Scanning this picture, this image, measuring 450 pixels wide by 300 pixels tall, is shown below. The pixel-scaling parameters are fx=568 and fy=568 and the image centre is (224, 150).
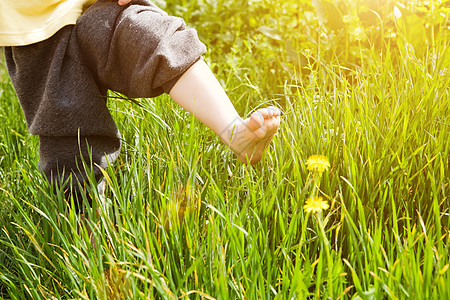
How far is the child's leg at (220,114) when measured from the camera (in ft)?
4.72

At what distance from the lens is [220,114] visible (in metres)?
1.47

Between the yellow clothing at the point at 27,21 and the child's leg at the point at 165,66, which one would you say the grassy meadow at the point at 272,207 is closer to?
the child's leg at the point at 165,66

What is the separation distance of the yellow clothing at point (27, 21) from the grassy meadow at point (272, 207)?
0.28 meters

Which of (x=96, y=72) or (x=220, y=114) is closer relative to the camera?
(x=220, y=114)

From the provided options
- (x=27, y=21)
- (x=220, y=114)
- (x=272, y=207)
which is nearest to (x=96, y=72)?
(x=27, y=21)

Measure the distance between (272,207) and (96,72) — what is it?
2.08 ft

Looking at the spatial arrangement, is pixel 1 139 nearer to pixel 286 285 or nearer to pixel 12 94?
pixel 12 94

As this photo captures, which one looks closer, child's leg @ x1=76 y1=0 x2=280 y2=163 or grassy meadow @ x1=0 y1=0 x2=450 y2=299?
grassy meadow @ x1=0 y1=0 x2=450 y2=299

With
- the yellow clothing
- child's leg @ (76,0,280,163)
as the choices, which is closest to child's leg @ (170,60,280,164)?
child's leg @ (76,0,280,163)

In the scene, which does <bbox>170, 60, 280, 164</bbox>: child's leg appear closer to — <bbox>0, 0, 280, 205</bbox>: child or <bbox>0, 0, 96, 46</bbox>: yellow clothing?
<bbox>0, 0, 280, 205</bbox>: child

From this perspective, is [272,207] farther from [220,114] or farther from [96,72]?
[96,72]


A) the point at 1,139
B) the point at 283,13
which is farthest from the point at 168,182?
the point at 283,13

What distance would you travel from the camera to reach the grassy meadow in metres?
1.11

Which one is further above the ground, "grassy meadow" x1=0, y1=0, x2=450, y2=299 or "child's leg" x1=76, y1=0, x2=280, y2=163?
"child's leg" x1=76, y1=0, x2=280, y2=163
